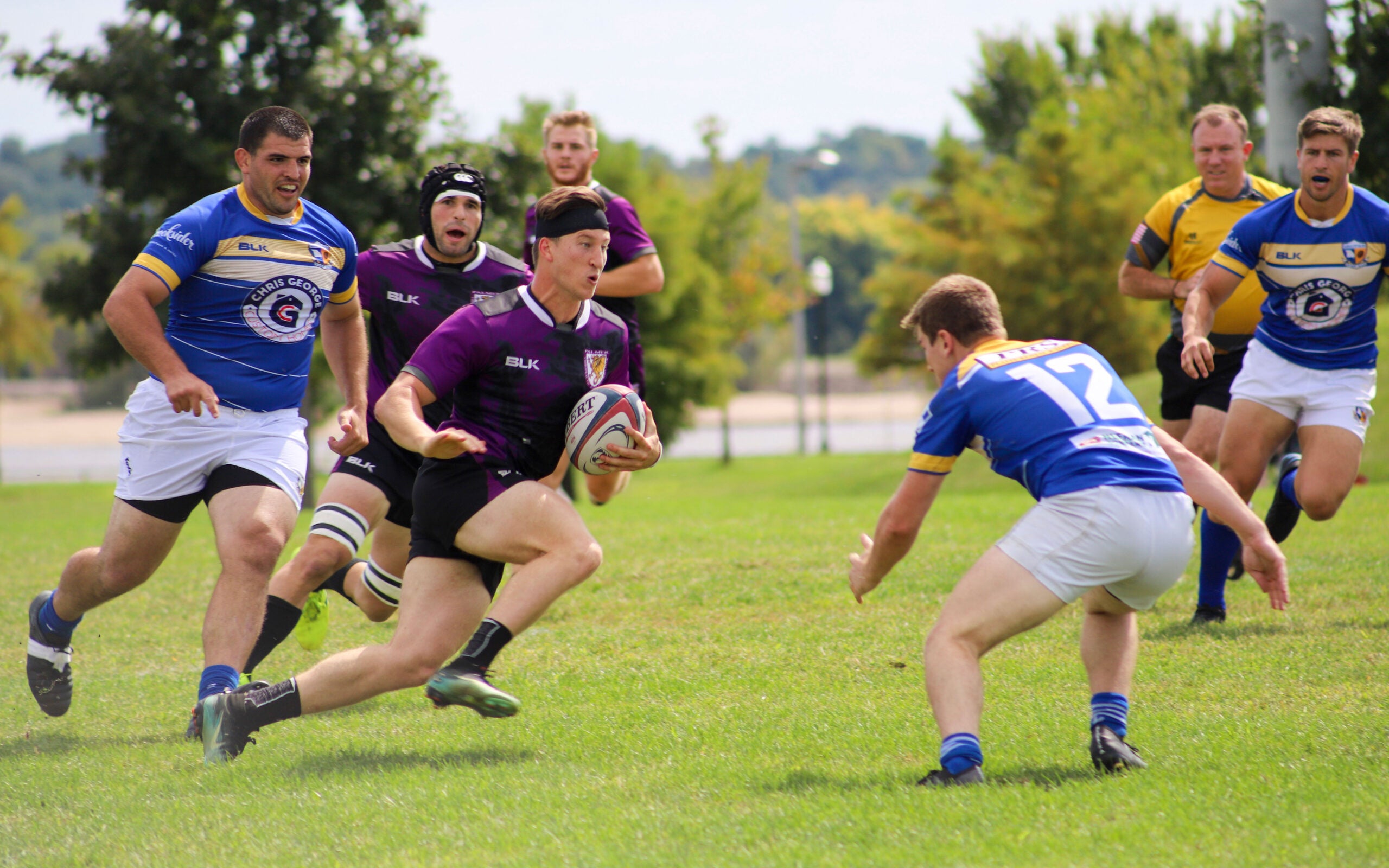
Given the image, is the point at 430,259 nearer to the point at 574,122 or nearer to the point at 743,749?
the point at 574,122

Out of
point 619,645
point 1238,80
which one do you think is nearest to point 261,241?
point 619,645

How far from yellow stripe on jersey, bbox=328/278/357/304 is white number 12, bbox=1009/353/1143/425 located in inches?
125

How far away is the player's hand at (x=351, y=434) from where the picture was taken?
527cm

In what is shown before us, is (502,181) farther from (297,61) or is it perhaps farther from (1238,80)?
(1238,80)

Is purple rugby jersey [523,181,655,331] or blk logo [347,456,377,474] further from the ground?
purple rugby jersey [523,181,655,331]

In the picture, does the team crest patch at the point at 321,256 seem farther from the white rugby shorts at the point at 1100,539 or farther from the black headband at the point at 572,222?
the white rugby shorts at the point at 1100,539

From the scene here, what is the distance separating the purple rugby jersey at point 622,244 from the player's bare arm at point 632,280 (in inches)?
2.3

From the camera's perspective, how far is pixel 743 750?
15.4 ft

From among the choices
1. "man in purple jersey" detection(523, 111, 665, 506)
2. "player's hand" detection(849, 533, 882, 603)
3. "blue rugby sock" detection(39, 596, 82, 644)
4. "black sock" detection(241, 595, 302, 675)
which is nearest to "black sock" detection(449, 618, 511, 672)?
"player's hand" detection(849, 533, 882, 603)

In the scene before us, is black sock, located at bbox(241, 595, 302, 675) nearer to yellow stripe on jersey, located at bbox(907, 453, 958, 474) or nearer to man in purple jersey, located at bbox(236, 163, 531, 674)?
man in purple jersey, located at bbox(236, 163, 531, 674)

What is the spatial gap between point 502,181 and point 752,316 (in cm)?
1589

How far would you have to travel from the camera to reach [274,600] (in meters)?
5.96

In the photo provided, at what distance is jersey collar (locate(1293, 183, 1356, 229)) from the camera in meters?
6.24

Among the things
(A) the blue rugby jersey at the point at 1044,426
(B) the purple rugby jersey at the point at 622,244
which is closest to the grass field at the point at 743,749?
(A) the blue rugby jersey at the point at 1044,426
